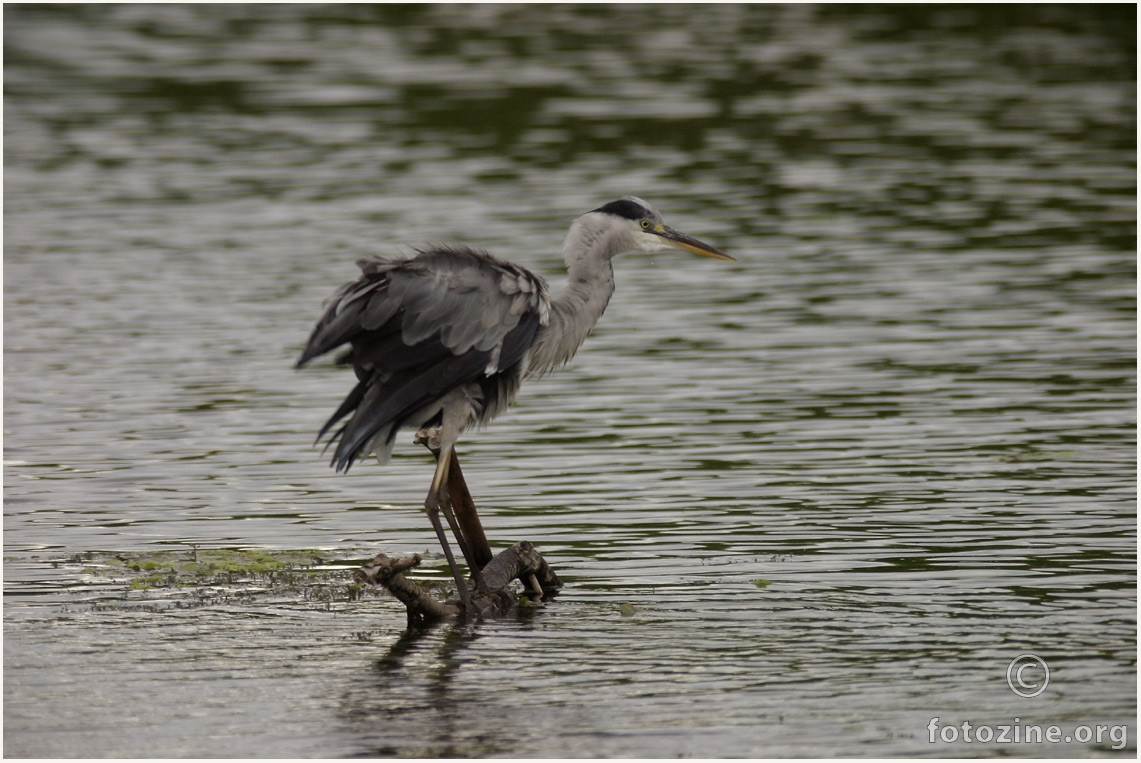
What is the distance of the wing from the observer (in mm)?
9336

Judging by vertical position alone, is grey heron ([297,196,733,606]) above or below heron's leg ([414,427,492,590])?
above

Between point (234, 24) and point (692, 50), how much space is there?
1129 centimetres

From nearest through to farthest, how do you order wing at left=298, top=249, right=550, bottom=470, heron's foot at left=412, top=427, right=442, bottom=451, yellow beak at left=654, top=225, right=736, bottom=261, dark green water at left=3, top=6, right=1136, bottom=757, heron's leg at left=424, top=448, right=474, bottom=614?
dark green water at left=3, top=6, right=1136, bottom=757 → wing at left=298, top=249, right=550, bottom=470 → heron's leg at left=424, top=448, right=474, bottom=614 → heron's foot at left=412, top=427, right=442, bottom=451 → yellow beak at left=654, top=225, right=736, bottom=261

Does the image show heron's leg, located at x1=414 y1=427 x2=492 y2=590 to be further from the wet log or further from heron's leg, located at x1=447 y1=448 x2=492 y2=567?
the wet log

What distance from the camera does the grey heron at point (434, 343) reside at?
9.35 metres

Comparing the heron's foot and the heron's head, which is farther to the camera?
the heron's head

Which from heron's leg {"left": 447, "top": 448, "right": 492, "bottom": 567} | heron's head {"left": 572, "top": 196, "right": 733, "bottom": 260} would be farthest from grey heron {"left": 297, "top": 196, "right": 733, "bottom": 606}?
heron's head {"left": 572, "top": 196, "right": 733, "bottom": 260}

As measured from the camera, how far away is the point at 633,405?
14.3 meters

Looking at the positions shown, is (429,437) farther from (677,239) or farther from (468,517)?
(677,239)

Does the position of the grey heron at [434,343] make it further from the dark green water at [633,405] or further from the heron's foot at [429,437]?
the dark green water at [633,405]

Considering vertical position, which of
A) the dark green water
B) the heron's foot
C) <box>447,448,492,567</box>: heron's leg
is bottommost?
the dark green water

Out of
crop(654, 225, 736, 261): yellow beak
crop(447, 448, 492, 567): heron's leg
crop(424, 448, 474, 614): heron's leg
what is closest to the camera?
crop(424, 448, 474, 614): heron's leg

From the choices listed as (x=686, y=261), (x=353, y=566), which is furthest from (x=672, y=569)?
(x=686, y=261)

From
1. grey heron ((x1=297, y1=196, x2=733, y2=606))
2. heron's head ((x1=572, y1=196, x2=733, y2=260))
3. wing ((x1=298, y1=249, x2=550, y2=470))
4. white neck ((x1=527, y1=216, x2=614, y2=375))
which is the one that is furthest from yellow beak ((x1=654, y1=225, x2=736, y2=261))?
wing ((x1=298, y1=249, x2=550, y2=470))
